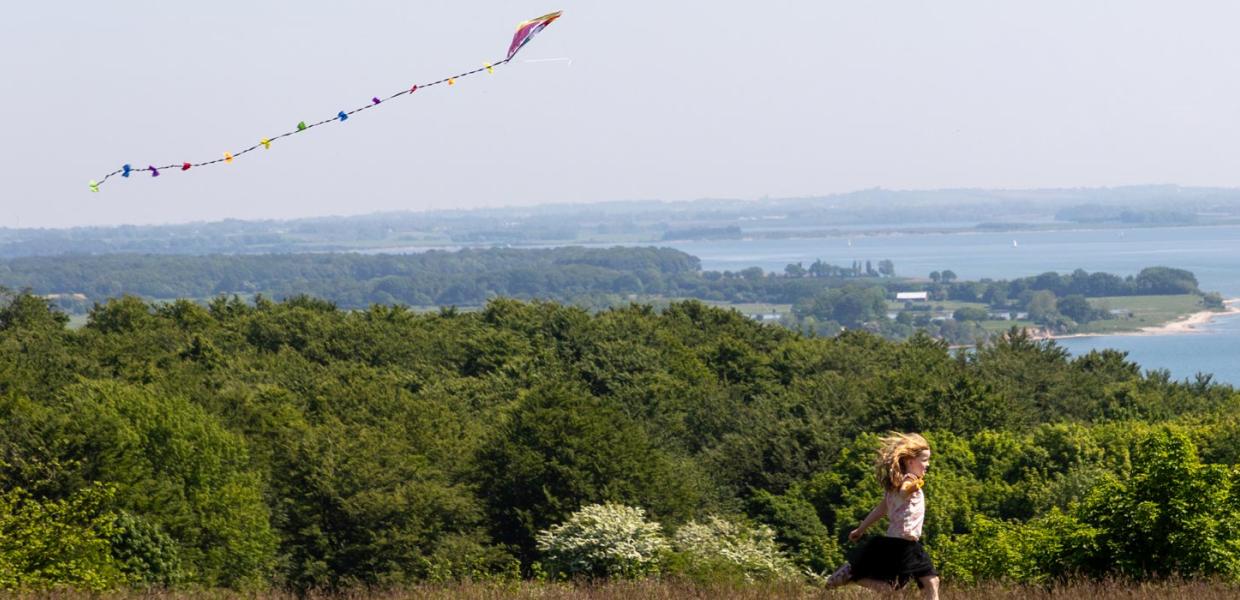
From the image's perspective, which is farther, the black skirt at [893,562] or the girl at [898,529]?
the black skirt at [893,562]

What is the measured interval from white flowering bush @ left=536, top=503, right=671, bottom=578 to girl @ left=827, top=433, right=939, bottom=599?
13.7m

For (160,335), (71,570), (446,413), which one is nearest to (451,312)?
(160,335)

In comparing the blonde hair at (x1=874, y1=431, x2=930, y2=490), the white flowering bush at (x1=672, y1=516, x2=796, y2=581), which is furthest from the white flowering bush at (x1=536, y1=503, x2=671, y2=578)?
the blonde hair at (x1=874, y1=431, x2=930, y2=490)

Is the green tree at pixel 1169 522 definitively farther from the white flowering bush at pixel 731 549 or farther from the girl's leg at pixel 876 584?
the white flowering bush at pixel 731 549

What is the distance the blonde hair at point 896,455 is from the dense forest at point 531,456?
19.8 feet

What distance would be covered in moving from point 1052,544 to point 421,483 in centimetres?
1801

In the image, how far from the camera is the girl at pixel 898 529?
375 inches

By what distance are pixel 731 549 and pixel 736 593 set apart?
15.1 meters

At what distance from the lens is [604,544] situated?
25609mm

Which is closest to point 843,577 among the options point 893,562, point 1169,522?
point 893,562

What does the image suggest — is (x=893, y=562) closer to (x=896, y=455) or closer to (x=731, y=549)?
(x=896, y=455)

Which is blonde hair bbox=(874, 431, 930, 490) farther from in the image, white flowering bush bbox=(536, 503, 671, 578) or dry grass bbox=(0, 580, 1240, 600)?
white flowering bush bbox=(536, 503, 671, 578)

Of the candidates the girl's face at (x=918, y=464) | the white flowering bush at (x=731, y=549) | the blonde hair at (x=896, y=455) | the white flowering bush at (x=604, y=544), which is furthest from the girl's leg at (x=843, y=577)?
the white flowering bush at (x=604, y=544)

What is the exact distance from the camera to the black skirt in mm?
9977
